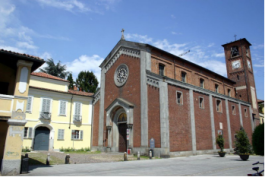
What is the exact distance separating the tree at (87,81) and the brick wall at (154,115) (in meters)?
29.4

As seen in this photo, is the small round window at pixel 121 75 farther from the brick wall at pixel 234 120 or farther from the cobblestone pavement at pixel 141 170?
the brick wall at pixel 234 120

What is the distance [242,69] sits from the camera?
39.2 m

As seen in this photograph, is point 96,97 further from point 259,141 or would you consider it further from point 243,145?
point 259,141

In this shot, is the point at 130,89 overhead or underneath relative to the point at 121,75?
underneath

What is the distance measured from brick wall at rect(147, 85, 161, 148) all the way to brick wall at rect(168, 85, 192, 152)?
1.28m

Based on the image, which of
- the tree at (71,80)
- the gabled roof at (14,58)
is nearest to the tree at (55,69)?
the tree at (71,80)

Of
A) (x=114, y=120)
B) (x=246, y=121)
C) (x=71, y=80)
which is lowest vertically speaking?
(x=114, y=120)

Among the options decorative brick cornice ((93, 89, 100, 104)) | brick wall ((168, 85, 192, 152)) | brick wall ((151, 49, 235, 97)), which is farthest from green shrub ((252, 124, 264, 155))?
decorative brick cornice ((93, 89, 100, 104))

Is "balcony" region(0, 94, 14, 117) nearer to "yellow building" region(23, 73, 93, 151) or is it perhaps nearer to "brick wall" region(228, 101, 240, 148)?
"yellow building" region(23, 73, 93, 151)

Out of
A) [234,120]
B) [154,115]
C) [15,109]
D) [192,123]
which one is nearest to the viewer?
[15,109]

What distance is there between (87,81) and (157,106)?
31.6 m

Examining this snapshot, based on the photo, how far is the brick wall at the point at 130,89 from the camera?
852 inches

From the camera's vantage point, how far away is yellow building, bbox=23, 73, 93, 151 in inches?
966

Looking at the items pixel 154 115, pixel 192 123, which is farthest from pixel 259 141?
pixel 154 115
